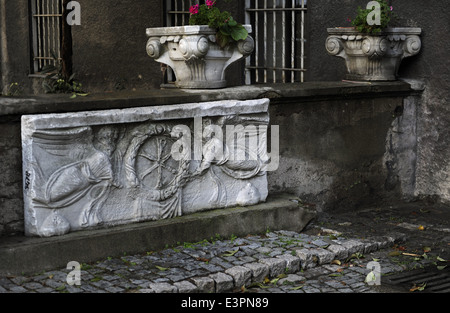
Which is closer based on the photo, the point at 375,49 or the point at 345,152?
the point at 345,152

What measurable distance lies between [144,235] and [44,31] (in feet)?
25.1

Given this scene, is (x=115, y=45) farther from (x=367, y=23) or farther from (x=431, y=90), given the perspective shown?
(x=431, y=90)

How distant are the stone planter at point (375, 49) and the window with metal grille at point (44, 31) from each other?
588 cm

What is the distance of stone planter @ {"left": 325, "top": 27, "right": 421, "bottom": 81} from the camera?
24.6 feet

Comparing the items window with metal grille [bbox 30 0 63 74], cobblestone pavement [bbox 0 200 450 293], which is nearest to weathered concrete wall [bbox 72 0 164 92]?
window with metal grille [bbox 30 0 63 74]

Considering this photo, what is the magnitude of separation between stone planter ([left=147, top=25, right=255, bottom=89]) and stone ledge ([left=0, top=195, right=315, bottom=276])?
123 cm

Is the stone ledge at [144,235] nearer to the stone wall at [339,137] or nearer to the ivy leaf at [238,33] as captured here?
the stone wall at [339,137]

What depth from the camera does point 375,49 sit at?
7.47 m

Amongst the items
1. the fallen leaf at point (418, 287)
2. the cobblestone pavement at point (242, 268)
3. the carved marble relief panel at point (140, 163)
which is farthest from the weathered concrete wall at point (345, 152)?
the fallen leaf at point (418, 287)

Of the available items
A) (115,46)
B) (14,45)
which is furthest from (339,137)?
(14,45)

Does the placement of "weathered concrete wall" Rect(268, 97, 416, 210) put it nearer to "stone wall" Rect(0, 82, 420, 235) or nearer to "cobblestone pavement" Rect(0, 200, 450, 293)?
"stone wall" Rect(0, 82, 420, 235)

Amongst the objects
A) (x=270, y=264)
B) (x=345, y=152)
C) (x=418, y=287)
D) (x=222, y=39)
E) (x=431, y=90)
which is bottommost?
(x=418, y=287)
